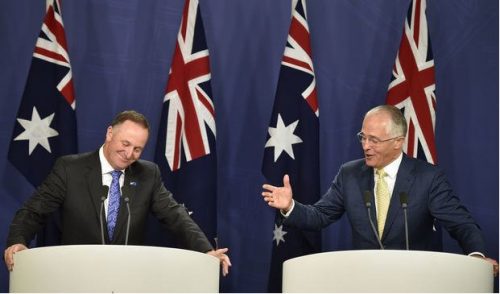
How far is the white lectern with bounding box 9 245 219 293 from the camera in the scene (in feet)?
12.2

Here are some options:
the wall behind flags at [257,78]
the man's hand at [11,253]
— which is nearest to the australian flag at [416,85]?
the wall behind flags at [257,78]

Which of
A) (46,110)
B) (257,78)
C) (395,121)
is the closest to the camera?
(395,121)

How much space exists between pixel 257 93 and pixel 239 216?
957 mm

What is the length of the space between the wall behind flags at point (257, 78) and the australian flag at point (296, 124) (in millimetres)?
494

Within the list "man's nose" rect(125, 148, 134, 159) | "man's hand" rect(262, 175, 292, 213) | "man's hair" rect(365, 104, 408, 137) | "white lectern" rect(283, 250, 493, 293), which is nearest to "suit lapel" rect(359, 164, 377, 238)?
"man's hair" rect(365, 104, 408, 137)

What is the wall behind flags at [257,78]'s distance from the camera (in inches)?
270

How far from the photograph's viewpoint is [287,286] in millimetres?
4094

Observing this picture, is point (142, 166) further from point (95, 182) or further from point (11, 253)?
point (11, 253)

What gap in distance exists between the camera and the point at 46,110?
634cm

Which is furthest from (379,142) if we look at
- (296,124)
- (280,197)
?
(296,124)

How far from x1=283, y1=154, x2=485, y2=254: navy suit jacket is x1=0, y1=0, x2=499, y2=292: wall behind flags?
4.85 feet

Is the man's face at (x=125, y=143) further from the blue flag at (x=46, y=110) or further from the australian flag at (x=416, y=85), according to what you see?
the australian flag at (x=416, y=85)

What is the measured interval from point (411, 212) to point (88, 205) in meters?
1.89

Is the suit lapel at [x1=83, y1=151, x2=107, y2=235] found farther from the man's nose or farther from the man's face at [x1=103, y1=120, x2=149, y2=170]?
the man's nose
